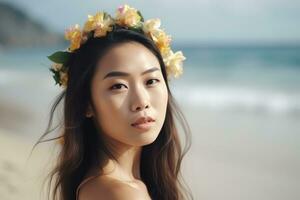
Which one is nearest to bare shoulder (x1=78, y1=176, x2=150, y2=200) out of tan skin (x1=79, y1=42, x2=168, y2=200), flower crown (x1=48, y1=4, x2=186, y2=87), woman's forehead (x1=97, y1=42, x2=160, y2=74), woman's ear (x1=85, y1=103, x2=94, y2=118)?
tan skin (x1=79, y1=42, x2=168, y2=200)

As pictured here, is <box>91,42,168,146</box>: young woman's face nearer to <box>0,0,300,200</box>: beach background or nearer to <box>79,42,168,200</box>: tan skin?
<box>79,42,168,200</box>: tan skin

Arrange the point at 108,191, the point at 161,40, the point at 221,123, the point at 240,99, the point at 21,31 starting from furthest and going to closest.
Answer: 1. the point at 21,31
2. the point at 240,99
3. the point at 221,123
4. the point at 161,40
5. the point at 108,191

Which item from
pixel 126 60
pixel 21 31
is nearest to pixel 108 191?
pixel 126 60

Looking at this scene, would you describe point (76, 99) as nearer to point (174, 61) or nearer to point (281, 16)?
point (174, 61)

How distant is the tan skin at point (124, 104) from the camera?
197 cm

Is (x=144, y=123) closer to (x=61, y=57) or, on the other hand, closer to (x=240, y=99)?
(x=61, y=57)

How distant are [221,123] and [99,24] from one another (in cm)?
614

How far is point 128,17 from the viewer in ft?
7.24

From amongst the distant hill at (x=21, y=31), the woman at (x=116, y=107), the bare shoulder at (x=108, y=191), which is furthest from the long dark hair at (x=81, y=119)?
the distant hill at (x=21, y=31)

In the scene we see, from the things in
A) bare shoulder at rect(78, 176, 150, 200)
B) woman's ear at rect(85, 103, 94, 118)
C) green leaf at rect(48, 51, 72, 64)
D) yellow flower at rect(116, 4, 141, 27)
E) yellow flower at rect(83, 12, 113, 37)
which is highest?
yellow flower at rect(116, 4, 141, 27)

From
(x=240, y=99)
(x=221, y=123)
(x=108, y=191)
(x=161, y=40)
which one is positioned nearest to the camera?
(x=108, y=191)

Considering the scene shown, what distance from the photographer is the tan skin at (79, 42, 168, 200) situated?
1967 mm

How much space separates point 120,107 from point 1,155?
12.8 feet

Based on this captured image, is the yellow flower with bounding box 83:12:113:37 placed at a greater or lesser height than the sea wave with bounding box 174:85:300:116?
lesser
